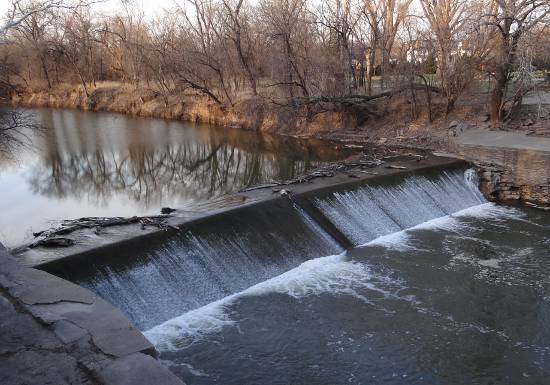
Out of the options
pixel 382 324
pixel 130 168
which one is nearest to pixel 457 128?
pixel 130 168

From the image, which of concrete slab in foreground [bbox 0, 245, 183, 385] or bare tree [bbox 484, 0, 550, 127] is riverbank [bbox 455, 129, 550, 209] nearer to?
bare tree [bbox 484, 0, 550, 127]

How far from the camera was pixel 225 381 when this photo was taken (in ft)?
19.3

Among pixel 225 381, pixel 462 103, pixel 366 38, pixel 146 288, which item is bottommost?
pixel 225 381

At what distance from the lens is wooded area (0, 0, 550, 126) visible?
16.6 meters

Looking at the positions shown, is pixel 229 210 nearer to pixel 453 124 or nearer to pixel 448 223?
pixel 448 223

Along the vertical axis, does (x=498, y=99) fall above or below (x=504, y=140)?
above

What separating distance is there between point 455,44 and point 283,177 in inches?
313

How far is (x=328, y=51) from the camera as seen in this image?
2377 cm

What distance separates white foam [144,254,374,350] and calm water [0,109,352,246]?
2631 millimetres

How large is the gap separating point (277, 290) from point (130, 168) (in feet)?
31.4

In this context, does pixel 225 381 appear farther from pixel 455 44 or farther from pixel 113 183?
pixel 455 44

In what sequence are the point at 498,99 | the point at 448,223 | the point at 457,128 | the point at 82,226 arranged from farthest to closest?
the point at 457,128 < the point at 498,99 < the point at 448,223 < the point at 82,226

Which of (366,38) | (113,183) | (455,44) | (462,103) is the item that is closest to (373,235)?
(113,183)

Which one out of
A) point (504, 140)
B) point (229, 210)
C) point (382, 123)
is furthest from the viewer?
point (382, 123)
